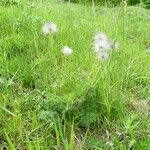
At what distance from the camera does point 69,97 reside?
8.27ft

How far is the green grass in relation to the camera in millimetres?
2424

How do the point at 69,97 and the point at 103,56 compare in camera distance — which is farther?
the point at 103,56

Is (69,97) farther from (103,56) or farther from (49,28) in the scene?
(49,28)

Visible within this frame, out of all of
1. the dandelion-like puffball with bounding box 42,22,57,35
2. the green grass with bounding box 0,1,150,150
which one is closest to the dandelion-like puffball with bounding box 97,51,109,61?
the green grass with bounding box 0,1,150,150

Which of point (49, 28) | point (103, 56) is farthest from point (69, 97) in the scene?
point (49, 28)

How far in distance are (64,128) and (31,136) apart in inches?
8.9

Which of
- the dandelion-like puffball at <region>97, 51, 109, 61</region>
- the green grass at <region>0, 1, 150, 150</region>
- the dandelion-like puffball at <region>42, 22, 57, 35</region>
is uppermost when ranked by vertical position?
the dandelion-like puffball at <region>42, 22, 57, 35</region>

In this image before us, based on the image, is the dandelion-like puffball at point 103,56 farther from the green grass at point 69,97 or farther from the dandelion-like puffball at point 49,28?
the dandelion-like puffball at point 49,28

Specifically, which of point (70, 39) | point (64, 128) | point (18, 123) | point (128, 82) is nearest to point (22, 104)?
point (18, 123)

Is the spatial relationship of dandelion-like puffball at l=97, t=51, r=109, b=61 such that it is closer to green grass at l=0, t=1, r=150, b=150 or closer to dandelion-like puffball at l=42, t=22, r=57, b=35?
green grass at l=0, t=1, r=150, b=150

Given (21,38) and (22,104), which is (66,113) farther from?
(21,38)

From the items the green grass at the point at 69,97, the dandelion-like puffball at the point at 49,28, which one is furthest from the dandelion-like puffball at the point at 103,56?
the dandelion-like puffball at the point at 49,28

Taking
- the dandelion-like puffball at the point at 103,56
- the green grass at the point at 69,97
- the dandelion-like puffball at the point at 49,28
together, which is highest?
the dandelion-like puffball at the point at 49,28

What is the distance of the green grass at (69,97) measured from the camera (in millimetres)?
2424
